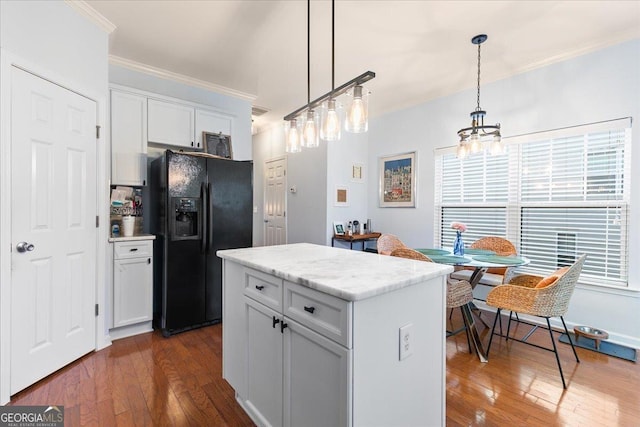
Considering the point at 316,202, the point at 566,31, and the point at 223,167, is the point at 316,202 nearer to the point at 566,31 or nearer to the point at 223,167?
the point at 223,167

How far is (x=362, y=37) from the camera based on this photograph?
2.78 m

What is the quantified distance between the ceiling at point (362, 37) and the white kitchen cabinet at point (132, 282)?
1927 millimetres

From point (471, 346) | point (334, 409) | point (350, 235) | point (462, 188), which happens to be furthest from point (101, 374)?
point (462, 188)

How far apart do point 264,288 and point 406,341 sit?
72cm

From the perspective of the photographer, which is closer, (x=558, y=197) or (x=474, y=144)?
(x=474, y=144)

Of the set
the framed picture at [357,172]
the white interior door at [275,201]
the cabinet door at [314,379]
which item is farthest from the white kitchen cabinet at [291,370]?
the white interior door at [275,201]

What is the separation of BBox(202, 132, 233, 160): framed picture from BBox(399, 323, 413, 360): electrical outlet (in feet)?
10.1

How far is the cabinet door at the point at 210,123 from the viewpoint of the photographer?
140 inches

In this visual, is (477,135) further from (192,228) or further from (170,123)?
(170,123)

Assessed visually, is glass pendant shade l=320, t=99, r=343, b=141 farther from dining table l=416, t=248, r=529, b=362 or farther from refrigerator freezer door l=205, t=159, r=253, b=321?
refrigerator freezer door l=205, t=159, r=253, b=321

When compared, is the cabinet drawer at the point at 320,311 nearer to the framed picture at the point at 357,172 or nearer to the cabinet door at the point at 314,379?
the cabinet door at the point at 314,379

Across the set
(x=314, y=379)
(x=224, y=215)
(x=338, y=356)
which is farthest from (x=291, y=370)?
(x=224, y=215)

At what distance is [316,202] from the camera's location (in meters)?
4.87

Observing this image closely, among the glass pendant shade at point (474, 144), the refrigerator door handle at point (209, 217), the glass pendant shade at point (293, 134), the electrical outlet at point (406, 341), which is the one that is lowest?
the electrical outlet at point (406, 341)
